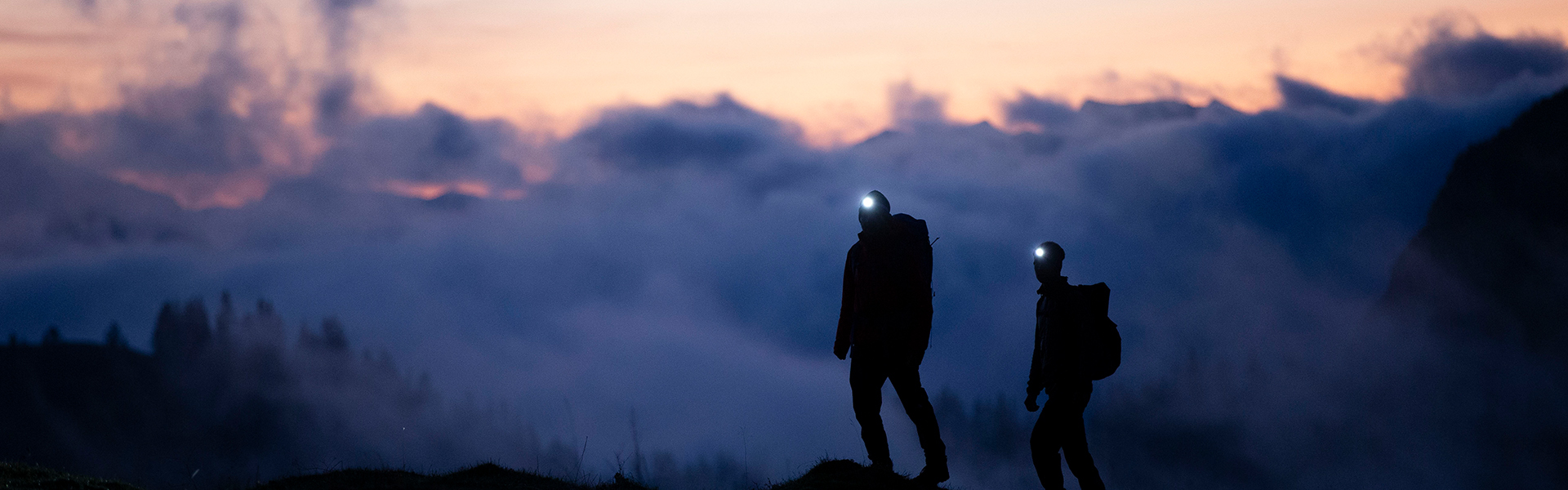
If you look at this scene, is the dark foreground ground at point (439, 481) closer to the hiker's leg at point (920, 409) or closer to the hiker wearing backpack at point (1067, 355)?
the hiker's leg at point (920, 409)

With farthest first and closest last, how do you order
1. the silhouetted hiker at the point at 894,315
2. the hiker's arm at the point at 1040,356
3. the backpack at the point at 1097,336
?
the silhouetted hiker at the point at 894,315 < the hiker's arm at the point at 1040,356 < the backpack at the point at 1097,336

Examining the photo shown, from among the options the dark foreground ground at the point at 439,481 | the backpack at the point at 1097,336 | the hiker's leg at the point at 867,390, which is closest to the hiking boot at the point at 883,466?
the dark foreground ground at the point at 439,481

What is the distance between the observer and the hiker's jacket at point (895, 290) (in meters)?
8.73

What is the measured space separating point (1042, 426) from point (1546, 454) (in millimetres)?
208619

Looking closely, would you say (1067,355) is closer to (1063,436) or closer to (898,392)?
(1063,436)

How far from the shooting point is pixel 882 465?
922cm

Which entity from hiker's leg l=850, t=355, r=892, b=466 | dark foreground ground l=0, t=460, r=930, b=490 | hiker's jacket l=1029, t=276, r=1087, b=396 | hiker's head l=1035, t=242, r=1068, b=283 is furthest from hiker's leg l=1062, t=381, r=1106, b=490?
hiker's leg l=850, t=355, r=892, b=466

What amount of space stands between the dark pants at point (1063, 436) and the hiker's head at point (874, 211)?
6.33ft

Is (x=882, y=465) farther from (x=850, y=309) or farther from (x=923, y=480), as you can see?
(x=850, y=309)

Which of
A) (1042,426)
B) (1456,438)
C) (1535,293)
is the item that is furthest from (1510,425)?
(1042,426)

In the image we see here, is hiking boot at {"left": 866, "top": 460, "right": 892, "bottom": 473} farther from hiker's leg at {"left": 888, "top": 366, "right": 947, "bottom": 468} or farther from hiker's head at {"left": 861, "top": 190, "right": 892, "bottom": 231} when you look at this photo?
hiker's head at {"left": 861, "top": 190, "right": 892, "bottom": 231}

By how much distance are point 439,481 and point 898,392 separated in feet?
14.2

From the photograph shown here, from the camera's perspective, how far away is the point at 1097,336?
27.6 ft

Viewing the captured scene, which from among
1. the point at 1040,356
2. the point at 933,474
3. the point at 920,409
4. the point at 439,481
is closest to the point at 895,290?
the point at 920,409
